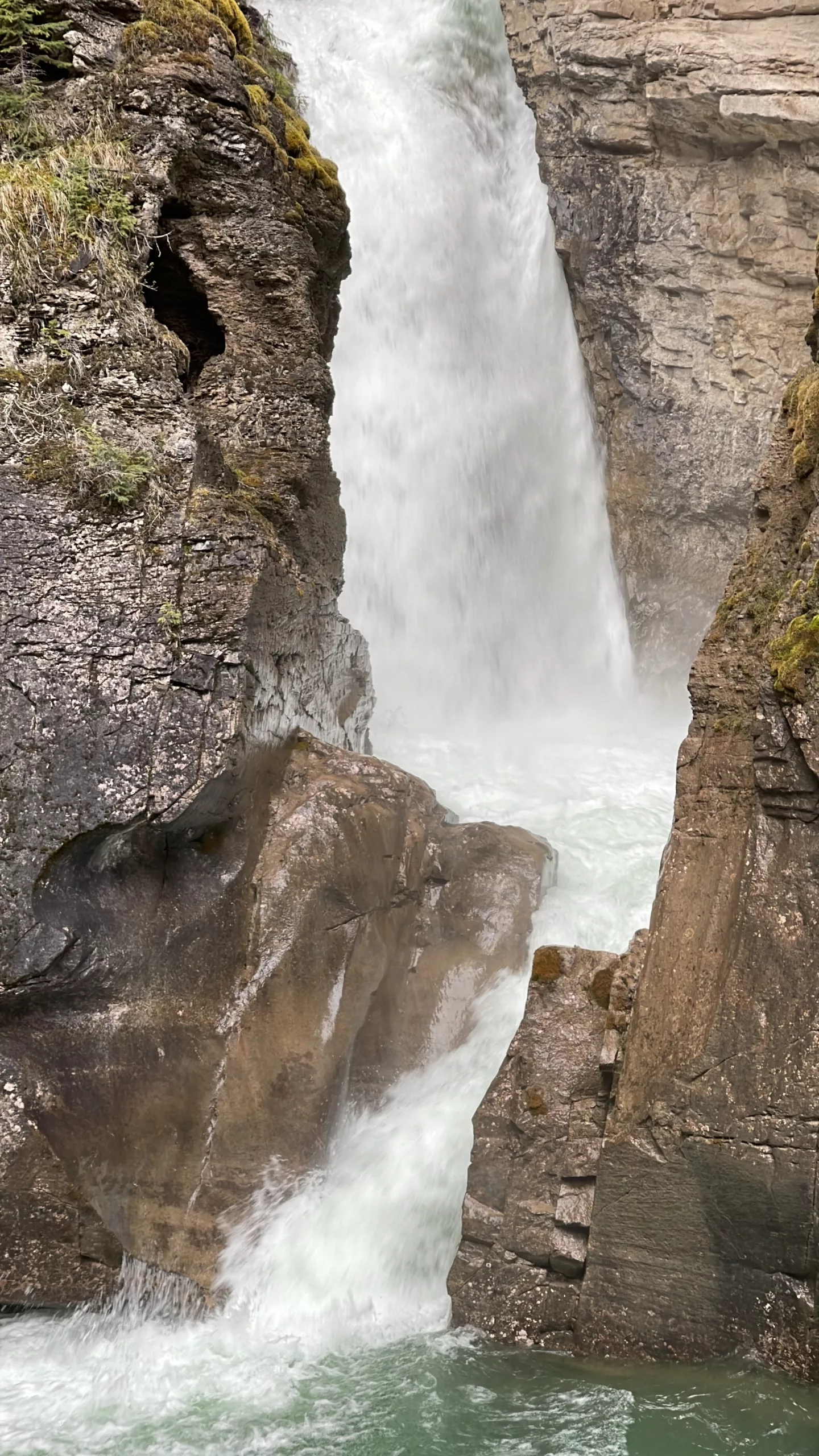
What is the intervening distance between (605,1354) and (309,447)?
241 inches

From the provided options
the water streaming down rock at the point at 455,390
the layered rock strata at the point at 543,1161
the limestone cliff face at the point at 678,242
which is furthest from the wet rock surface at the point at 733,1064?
the limestone cliff face at the point at 678,242

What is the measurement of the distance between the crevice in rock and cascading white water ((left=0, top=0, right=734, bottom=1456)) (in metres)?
4.45

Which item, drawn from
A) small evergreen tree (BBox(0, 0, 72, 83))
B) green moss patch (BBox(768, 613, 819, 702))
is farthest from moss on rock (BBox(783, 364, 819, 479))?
small evergreen tree (BBox(0, 0, 72, 83))

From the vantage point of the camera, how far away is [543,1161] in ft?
19.4

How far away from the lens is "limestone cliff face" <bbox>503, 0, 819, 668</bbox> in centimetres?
1587

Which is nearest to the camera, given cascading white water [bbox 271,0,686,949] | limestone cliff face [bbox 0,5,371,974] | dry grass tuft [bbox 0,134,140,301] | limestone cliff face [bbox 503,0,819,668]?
limestone cliff face [bbox 0,5,371,974]

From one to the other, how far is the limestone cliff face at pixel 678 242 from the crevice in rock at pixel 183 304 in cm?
972

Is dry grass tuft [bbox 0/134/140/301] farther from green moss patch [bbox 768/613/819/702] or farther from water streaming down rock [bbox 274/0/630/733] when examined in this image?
water streaming down rock [bbox 274/0/630/733]

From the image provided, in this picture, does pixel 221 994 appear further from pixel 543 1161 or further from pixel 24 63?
pixel 24 63

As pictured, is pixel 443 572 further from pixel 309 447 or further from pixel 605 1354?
pixel 605 1354

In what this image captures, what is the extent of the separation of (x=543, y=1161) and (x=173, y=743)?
295cm

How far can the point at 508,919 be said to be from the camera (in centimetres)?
789

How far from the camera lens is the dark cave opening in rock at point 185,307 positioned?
852 cm

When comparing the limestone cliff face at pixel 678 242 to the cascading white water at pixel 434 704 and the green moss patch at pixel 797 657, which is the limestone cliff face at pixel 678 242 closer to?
the cascading white water at pixel 434 704
